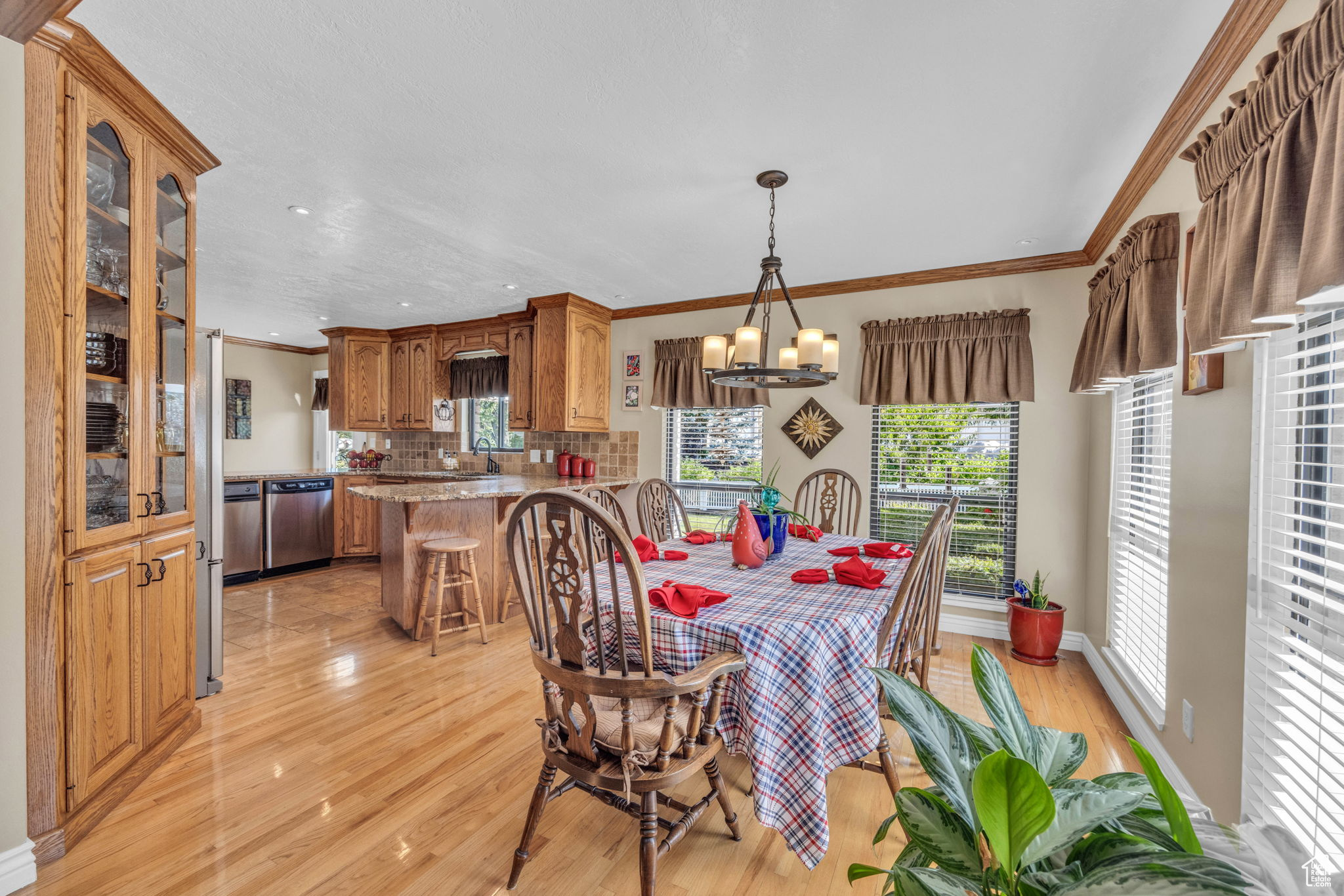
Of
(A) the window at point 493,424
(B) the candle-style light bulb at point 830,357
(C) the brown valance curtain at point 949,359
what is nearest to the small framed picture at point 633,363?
(A) the window at point 493,424

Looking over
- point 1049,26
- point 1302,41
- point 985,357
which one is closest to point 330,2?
point 1049,26

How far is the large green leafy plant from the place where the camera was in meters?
0.53

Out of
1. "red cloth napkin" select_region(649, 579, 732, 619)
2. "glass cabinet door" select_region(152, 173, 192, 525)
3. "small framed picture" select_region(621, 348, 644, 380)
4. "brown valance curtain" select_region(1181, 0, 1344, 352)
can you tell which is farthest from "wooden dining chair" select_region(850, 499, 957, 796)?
"small framed picture" select_region(621, 348, 644, 380)

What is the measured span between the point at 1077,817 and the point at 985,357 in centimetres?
359

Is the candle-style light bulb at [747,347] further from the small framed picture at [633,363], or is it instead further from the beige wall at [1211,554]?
the small framed picture at [633,363]

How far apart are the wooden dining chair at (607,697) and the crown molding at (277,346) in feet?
21.3

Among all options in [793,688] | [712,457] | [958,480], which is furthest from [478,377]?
[793,688]

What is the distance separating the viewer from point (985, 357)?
3691 millimetres

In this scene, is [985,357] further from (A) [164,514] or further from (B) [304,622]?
(B) [304,622]

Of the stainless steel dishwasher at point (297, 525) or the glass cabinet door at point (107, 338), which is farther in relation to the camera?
the stainless steel dishwasher at point (297, 525)

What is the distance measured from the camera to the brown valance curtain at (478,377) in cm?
571

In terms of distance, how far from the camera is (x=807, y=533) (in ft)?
9.82

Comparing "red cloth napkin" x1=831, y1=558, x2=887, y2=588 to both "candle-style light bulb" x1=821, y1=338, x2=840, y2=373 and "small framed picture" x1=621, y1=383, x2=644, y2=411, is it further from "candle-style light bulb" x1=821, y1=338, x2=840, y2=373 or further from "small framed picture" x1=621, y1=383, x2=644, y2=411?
"small framed picture" x1=621, y1=383, x2=644, y2=411

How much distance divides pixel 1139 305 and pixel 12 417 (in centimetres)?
364
